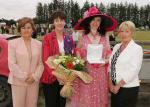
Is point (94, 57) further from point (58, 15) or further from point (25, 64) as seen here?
point (25, 64)

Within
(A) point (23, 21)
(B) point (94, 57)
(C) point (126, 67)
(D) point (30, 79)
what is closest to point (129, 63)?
(C) point (126, 67)

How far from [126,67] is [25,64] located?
1467 millimetres

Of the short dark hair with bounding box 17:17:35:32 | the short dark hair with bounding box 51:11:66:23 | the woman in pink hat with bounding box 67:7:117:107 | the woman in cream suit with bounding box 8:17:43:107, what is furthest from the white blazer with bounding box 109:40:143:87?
the short dark hair with bounding box 17:17:35:32

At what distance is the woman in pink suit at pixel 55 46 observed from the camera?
608 centimetres

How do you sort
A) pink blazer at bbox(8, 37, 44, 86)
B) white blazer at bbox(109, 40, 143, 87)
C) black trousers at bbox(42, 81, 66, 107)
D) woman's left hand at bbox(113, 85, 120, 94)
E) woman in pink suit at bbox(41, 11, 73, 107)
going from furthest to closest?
black trousers at bbox(42, 81, 66, 107) < woman in pink suit at bbox(41, 11, 73, 107) < pink blazer at bbox(8, 37, 44, 86) < woman's left hand at bbox(113, 85, 120, 94) < white blazer at bbox(109, 40, 143, 87)

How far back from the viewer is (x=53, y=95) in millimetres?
6250

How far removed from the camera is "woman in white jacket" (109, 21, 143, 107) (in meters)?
5.59

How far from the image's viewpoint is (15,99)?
6.16 m

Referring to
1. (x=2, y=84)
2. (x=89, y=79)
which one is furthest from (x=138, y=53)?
(x=2, y=84)

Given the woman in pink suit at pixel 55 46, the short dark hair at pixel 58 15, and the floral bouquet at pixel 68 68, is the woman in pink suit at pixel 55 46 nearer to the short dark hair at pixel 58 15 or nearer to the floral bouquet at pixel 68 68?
the short dark hair at pixel 58 15

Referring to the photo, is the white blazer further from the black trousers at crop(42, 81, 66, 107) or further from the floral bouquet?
the black trousers at crop(42, 81, 66, 107)

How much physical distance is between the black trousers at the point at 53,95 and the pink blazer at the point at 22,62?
0.27 metres

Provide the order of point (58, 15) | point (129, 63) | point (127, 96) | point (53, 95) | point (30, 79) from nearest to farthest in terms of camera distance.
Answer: point (129, 63) → point (127, 96) → point (30, 79) → point (58, 15) → point (53, 95)

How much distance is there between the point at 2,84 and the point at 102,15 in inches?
110
